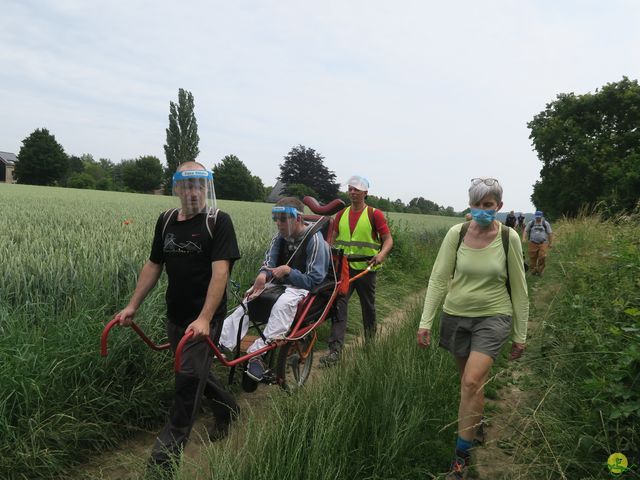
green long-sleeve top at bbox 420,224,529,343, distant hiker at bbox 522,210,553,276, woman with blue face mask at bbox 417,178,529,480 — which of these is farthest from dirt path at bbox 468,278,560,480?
distant hiker at bbox 522,210,553,276

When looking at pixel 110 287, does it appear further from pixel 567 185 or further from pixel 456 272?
pixel 567 185

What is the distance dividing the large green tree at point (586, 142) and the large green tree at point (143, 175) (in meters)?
64.2

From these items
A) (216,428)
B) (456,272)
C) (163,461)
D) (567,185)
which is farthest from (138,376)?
(567,185)

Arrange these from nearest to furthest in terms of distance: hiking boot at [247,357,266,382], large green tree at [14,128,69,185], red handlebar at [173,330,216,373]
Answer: red handlebar at [173,330,216,373] < hiking boot at [247,357,266,382] < large green tree at [14,128,69,185]

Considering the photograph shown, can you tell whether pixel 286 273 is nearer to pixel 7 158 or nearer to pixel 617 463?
pixel 617 463

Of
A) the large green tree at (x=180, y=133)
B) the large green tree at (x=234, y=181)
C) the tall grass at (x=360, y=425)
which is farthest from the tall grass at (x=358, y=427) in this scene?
the large green tree at (x=234, y=181)

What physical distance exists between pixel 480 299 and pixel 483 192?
2.37ft

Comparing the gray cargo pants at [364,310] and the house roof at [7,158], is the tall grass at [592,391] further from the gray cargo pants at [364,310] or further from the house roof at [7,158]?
the house roof at [7,158]

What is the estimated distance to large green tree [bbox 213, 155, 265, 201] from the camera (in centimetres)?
7944

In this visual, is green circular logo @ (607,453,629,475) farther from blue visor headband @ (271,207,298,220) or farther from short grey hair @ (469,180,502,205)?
blue visor headband @ (271,207,298,220)

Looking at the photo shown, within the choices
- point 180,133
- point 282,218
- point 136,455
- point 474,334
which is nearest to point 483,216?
point 474,334

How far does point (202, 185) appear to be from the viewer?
3004 mm

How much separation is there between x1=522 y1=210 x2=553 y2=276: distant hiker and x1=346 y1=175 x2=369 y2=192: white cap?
7359 millimetres

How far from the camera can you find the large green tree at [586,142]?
32.8 metres
